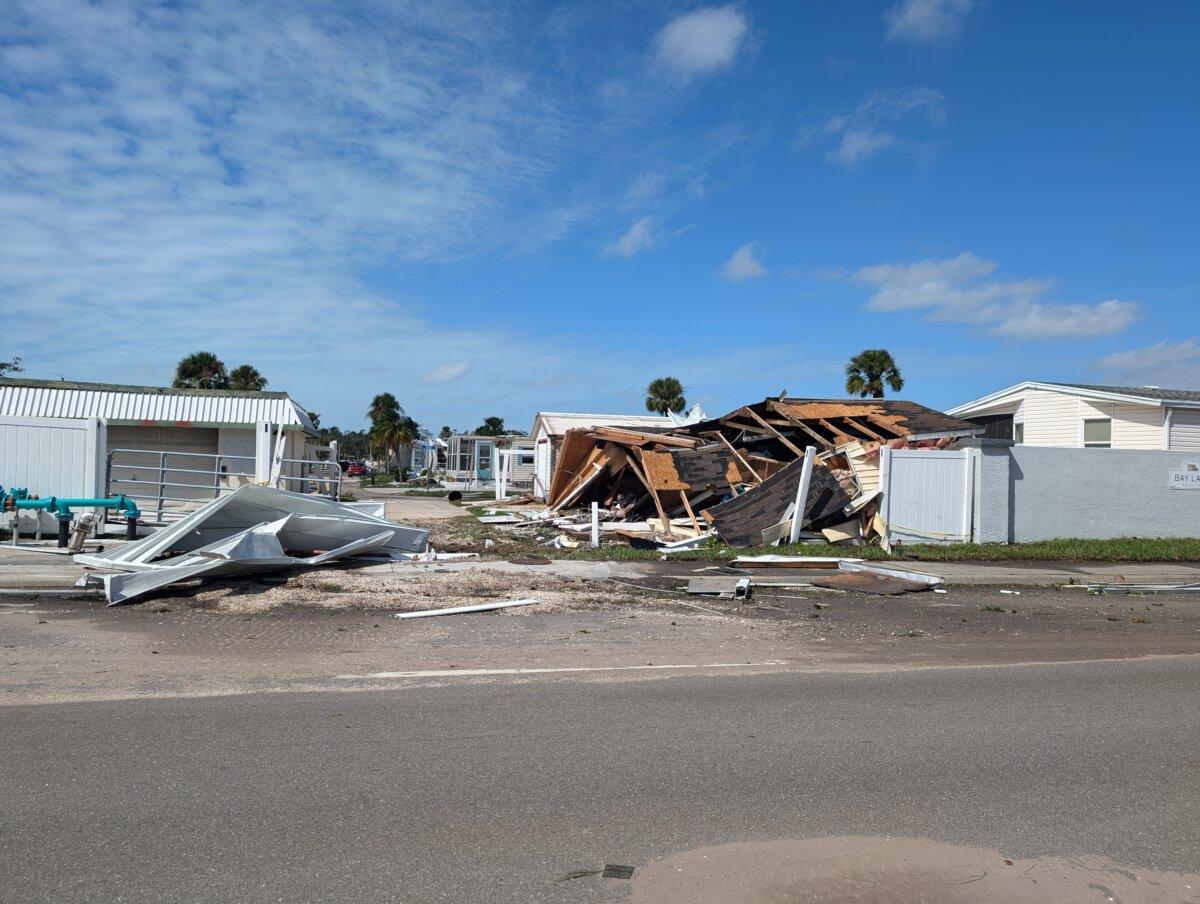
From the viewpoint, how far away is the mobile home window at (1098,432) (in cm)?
2323

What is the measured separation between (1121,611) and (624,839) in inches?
413

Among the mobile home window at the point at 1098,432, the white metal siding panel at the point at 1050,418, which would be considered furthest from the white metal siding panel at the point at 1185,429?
the white metal siding panel at the point at 1050,418

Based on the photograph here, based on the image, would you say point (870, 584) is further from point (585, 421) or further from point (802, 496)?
point (585, 421)

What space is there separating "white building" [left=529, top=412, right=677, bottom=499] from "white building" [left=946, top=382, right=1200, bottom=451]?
13008 millimetres

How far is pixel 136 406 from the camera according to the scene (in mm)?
27312

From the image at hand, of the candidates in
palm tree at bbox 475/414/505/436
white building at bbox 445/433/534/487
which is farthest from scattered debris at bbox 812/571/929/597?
palm tree at bbox 475/414/505/436

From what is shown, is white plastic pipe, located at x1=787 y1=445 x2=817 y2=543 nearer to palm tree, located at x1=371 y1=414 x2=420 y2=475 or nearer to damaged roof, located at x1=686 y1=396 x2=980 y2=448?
damaged roof, located at x1=686 y1=396 x2=980 y2=448

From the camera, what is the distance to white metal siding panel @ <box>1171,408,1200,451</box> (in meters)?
22.0

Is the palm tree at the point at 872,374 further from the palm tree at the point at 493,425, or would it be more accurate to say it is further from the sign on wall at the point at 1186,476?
the palm tree at the point at 493,425

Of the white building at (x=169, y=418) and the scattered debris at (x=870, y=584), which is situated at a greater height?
the white building at (x=169, y=418)

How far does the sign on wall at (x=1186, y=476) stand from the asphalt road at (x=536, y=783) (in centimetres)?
1423

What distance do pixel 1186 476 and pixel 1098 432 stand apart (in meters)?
4.34

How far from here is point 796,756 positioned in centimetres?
559

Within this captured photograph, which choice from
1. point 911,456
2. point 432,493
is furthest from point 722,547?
point 432,493
